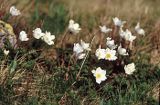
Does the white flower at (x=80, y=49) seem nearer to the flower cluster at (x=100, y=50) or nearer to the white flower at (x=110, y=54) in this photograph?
the flower cluster at (x=100, y=50)

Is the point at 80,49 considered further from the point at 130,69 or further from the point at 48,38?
the point at 130,69

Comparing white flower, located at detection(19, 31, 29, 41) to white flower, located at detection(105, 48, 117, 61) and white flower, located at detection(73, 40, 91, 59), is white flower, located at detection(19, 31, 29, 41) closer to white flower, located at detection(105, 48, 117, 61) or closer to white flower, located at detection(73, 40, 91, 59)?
white flower, located at detection(73, 40, 91, 59)

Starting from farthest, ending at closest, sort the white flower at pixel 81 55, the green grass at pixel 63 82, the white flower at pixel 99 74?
1. the white flower at pixel 81 55
2. the white flower at pixel 99 74
3. the green grass at pixel 63 82

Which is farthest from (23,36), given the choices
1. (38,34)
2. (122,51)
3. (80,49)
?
(122,51)

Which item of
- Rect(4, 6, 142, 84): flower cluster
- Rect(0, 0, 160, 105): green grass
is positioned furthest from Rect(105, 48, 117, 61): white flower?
Rect(0, 0, 160, 105): green grass

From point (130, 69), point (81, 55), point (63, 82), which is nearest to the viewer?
point (63, 82)

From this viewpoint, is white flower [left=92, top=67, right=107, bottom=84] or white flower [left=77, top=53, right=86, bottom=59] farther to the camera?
white flower [left=77, top=53, right=86, bottom=59]

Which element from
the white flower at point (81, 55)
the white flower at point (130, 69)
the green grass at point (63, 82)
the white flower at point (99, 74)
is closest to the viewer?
the green grass at point (63, 82)

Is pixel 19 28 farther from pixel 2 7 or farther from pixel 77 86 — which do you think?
pixel 77 86

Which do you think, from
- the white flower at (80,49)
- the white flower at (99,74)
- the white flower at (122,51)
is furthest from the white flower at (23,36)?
the white flower at (122,51)

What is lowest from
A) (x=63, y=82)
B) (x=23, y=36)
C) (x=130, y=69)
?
(x=63, y=82)

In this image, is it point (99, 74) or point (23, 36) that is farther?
point (23, 36)

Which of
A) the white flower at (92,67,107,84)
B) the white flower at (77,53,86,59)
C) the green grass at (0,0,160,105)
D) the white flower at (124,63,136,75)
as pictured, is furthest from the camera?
the white flower at (77,53,86,59)
